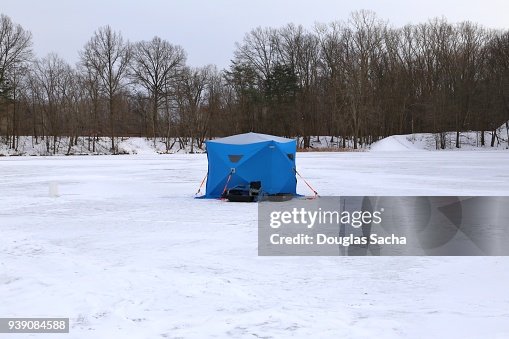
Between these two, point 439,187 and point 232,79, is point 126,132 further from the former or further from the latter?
point 439,187

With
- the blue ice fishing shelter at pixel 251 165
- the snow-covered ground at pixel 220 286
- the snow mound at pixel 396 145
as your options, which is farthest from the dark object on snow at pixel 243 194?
the snow mound at pixel 396 145

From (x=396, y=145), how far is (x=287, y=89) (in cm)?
1845

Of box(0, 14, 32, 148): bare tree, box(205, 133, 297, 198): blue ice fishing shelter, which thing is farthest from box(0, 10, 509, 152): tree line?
box(205, 133, 297, 198): blue ice fishing shelter

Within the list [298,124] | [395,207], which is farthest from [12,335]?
[298,124]

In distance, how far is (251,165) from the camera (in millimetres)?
15367

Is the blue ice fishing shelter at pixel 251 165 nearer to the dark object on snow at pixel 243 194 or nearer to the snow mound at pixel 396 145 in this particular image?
the dark object on snow at pixel 243 194

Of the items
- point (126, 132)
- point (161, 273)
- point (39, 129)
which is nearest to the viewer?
point (161, 273)

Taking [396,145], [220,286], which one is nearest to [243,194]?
[220,286]

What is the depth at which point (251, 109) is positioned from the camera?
73.3 m

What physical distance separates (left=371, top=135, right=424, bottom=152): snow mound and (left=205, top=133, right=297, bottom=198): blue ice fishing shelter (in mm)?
45992

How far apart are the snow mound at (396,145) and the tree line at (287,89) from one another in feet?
9.67

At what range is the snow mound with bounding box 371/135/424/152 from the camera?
59.7m

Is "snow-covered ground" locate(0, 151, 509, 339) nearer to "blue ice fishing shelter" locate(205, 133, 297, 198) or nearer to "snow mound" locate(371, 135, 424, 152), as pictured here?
"blue ice fishing shelter" locate(205, 133, 297, 198)

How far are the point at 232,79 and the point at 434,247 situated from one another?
67.3 metres
